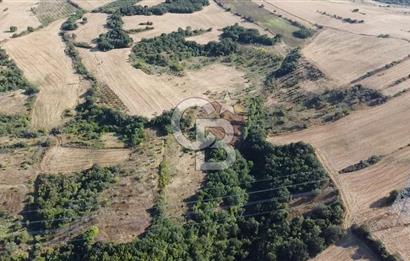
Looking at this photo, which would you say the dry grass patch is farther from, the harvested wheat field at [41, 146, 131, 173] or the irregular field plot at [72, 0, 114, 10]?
the harvested wheat field at [41, 146, 131, 173]

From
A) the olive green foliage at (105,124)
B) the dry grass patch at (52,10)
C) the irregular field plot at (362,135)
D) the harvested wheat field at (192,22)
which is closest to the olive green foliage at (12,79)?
the olive green foliage at (105,124)

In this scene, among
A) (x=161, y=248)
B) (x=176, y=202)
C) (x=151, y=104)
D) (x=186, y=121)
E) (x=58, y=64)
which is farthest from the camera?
(x=58, y=64)

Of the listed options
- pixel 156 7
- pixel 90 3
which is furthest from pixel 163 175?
pixel 90 3

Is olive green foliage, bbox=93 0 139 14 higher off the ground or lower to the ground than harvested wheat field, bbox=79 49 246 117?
lower

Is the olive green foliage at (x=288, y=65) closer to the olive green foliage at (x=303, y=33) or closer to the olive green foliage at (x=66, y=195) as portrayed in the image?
the olive green foliage at (x=303, y=33)

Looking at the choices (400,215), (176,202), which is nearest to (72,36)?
(176,202)

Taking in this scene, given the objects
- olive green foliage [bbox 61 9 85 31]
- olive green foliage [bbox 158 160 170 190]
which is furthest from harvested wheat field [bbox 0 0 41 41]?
olive green foliage [bbox 158 160 170 190]

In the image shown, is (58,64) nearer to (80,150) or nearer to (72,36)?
(72,36)
